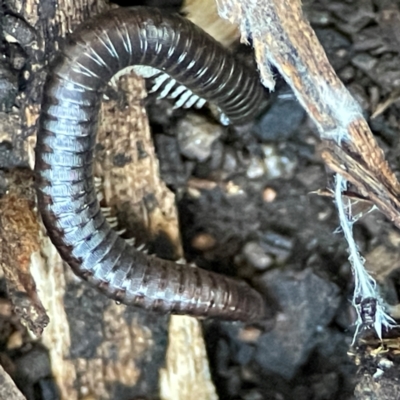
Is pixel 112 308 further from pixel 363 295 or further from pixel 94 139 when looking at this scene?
pixel 363 295

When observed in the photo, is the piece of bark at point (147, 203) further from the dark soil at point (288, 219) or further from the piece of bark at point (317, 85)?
the piece of bark at point (317, 85)

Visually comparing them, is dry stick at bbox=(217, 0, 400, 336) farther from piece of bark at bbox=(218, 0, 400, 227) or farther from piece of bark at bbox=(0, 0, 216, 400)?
piece of bark at bbox=(0, 0, 216, 400)

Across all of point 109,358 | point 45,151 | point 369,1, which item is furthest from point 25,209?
point 369,1

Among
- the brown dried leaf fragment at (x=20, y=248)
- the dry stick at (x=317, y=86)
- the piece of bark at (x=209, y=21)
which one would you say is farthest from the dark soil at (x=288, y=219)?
the brown dried leaf fragment at (x=20, y=248)

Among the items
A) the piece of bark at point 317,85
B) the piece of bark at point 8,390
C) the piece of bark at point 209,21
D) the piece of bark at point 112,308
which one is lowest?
the piece of bark at point 8,390

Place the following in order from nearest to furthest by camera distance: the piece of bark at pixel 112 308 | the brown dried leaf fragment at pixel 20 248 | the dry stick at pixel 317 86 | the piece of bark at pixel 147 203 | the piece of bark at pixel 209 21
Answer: the dry stick at pixel 317 86 < the brown dried leaf fragment at pixel 20 248 < the piece of bark at pixel 112 308 < the piece of bark at pixel 147 203 < the piece of bark at pixel 209 21

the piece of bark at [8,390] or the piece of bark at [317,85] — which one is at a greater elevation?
the piece of bark at [317,85]

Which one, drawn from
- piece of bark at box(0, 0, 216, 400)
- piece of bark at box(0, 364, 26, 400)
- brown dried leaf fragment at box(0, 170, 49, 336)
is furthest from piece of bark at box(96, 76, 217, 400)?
piece of bark at box(0, 364, 26, 400)

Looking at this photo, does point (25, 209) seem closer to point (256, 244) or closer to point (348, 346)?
point (256, 244)
